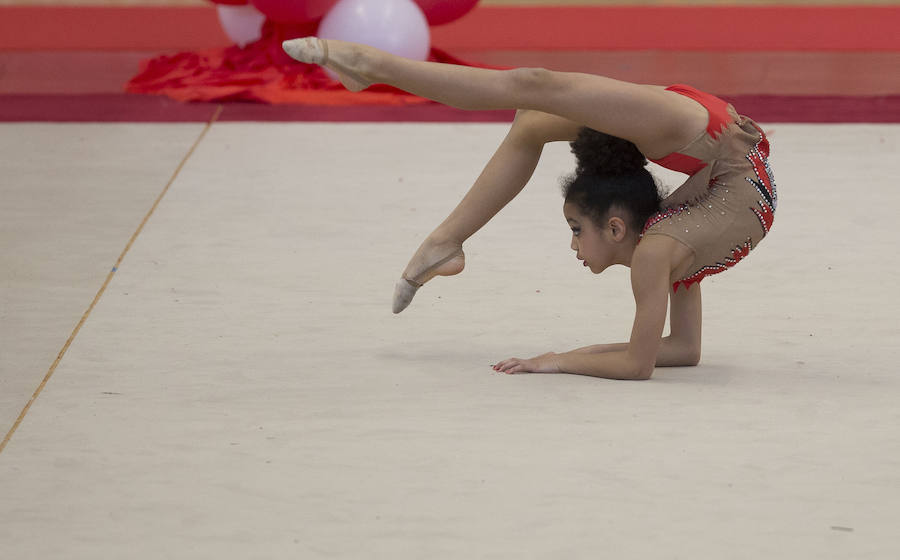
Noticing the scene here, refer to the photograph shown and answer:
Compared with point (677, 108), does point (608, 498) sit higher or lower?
lower

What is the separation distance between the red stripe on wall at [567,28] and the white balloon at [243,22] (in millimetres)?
1020

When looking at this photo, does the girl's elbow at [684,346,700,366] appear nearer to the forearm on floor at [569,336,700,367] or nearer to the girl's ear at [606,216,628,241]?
the forearm on floor at [569,336,700,367]

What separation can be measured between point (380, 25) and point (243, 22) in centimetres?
71

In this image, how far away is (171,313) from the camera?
2.35m

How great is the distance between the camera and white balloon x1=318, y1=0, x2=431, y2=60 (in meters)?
4.29

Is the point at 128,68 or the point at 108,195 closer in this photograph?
the point at 108,195

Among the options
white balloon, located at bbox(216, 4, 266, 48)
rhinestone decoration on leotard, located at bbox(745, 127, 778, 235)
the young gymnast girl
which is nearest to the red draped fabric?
white balloon, located at bbox(216, 4, 266, 48)

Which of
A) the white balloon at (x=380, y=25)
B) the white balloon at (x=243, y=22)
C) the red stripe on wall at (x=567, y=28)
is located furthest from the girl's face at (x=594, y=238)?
the red stripe on wall at (x=567, y=28)

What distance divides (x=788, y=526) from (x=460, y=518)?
0.40 meters

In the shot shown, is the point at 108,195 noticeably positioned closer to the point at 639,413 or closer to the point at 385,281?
the point at 385,281

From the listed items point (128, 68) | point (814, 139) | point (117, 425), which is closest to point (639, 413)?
point (117, 425)

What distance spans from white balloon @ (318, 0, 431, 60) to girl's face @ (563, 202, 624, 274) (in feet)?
7.71

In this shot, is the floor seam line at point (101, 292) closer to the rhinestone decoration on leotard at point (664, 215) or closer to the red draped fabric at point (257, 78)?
the red draped fabric at point (257, 78)

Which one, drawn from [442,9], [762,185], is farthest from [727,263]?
[442,9]
